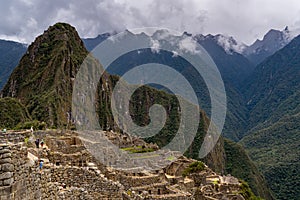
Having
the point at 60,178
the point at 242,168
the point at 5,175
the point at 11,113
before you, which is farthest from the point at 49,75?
the point at 5,175

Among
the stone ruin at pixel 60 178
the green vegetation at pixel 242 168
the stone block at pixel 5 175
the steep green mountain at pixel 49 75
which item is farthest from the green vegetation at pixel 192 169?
the green vegetation at pixel 242 168

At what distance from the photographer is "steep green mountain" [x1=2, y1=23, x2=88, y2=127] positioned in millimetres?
112688

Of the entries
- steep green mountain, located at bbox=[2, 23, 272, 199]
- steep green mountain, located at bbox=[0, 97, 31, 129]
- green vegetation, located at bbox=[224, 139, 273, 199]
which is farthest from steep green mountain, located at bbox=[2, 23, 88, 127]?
green vegetation, located at bbox=[224, 139, 273, 199]

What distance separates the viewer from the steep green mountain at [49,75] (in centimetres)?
11269

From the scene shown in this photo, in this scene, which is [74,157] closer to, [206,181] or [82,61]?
[206,181]

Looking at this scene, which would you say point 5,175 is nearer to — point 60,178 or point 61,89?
point 60,178

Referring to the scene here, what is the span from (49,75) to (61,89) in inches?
362

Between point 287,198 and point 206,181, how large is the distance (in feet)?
356

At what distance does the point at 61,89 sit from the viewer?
12988 cm

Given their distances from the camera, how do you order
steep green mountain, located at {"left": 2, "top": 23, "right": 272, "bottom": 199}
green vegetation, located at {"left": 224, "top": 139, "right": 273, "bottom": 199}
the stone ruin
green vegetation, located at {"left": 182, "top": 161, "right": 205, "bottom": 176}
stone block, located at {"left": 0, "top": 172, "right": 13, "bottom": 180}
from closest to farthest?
stone block, located at {"left": 0, "top": 172, "right": 13, "bottom": 180} < the stone ruin < green vegetation, located at {"left": 182, "top": 161, "right": 205, "bottom": 176} < steep green mountain, located at {"left": 2, "top": 23, "right": 272, "bottom": 199} < green vegetation, located at {"left": 224, "top": 139, "right": 273, "bottom": 199}

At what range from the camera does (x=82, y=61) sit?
550 feet

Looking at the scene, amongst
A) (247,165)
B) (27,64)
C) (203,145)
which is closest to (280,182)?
(247,165)

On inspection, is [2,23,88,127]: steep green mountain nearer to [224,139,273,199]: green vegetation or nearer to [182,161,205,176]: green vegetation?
[224,139,273,199]: green vegetation

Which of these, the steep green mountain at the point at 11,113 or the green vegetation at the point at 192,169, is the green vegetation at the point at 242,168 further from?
the green vegetation at the point at 192,169
